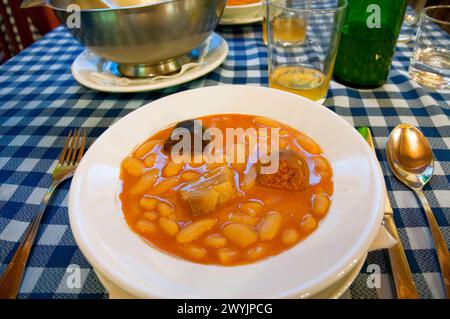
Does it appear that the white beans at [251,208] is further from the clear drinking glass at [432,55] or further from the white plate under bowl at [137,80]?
the clear drinking glass at [432,55]

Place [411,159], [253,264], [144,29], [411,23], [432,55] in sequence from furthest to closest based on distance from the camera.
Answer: [411,23] → [432,55] → [144,29] → [411,159] → [253,264]

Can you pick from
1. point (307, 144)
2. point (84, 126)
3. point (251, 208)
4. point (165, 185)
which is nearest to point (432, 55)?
point (307, 144)

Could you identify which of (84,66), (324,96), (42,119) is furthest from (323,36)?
(42,119)

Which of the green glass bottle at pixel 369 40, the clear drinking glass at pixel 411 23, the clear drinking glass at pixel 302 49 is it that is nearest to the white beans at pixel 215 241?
the clear drinking glass at pixel 302 49

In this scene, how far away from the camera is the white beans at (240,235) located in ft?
2.50

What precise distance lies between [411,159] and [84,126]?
1195 millimetres

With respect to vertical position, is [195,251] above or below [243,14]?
below

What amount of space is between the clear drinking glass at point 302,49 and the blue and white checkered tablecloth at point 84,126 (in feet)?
0.34

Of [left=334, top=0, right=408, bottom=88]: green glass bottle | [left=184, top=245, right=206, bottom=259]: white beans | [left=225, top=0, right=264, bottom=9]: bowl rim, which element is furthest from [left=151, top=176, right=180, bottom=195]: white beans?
[left=225, top=0, right=264, bottom=9]: bowl rim

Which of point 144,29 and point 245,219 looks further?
point 144,29

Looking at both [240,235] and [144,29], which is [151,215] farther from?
[144,29]

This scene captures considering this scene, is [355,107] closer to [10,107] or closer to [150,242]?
[150,242]

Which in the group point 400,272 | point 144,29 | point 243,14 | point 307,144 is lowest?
point 400,272

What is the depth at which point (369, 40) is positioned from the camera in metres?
1.34
